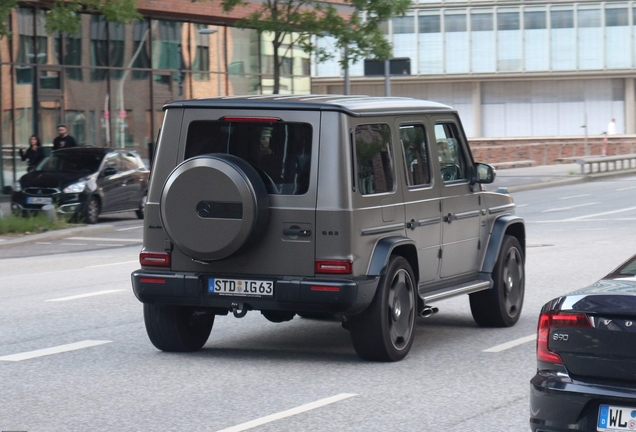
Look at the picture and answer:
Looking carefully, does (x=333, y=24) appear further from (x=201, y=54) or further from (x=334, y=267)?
(x=334, y=267)

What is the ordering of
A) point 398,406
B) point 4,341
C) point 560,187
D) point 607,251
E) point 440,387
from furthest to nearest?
point 560,187 → point 607,251 → point 4,341 → point 440,387 → point 398,406

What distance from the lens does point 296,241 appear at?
844cm

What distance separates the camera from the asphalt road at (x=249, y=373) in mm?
6836

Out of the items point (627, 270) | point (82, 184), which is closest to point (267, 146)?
point (627, 270)

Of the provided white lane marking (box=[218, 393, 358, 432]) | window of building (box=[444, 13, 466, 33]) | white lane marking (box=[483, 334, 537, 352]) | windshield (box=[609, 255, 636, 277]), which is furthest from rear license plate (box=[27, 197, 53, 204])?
window of building (box=[444, 13, 466, 33])

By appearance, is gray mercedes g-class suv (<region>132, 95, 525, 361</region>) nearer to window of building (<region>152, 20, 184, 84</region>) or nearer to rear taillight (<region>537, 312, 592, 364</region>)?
rear taillight (<region>537, 312, 592, 364</region>)

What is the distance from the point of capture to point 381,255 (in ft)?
28.1

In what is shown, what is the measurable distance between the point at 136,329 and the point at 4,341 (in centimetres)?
118

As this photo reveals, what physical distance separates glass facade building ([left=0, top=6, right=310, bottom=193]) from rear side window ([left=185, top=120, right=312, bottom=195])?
20777 mm

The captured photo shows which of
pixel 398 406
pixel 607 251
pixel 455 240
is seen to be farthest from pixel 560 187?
pixel 398 406

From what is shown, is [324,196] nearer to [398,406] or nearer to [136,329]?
[398,406]

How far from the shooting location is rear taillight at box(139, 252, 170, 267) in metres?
8.80

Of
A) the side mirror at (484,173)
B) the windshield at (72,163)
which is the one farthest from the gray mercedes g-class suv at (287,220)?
the windshield at (72,163)

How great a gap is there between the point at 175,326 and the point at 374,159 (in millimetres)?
1939
